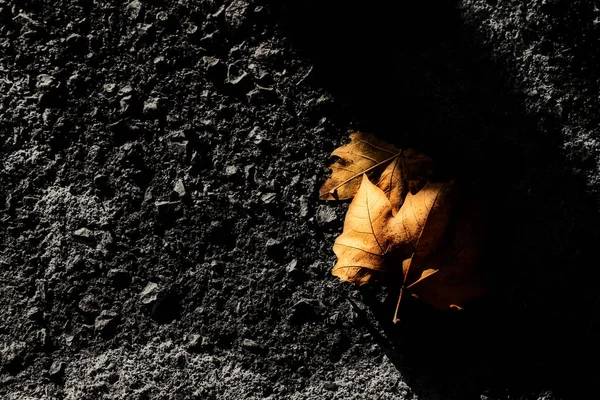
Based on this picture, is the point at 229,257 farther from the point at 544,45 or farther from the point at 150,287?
the point at 544,45

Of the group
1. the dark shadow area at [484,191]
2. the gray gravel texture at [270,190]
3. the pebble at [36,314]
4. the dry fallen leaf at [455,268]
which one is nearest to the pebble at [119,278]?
the gray gravel texture at [270,190]

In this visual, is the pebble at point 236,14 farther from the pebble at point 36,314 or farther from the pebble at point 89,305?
the pebble at point 36,314

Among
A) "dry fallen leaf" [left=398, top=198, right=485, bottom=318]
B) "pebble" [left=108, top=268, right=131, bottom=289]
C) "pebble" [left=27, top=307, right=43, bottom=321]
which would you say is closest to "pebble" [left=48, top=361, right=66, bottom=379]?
"pebble" [left=27, top=307, right=43, bottom=321]

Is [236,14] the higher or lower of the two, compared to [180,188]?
higher

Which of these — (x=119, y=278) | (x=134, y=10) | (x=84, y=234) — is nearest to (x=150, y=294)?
(x=119, y=278)

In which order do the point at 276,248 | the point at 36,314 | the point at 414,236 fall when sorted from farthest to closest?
the point at 36,314
the point at 276,248
the point at 414,236

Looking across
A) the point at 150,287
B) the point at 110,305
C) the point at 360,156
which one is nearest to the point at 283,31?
the point at 360,156

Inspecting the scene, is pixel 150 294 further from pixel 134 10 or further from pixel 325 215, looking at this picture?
pixel 134 10
